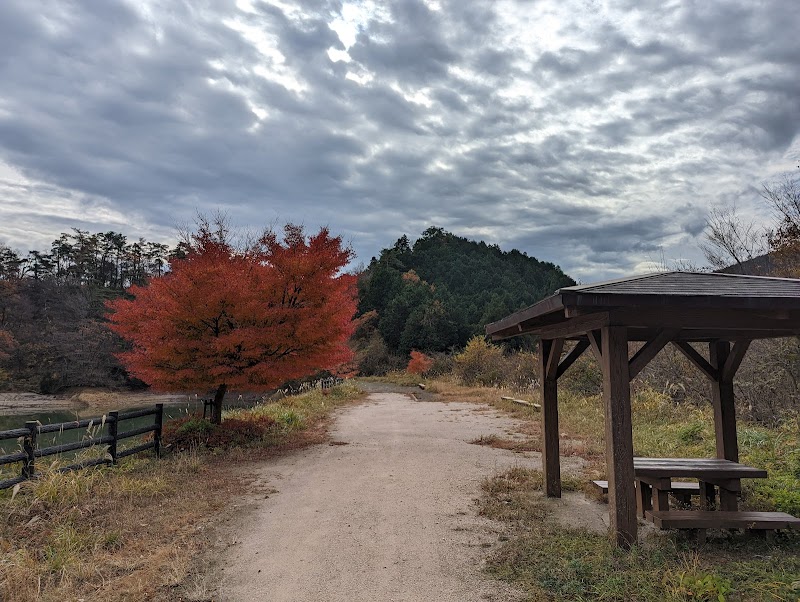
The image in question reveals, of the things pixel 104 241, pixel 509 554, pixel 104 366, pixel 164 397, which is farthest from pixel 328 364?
pixel 104 241

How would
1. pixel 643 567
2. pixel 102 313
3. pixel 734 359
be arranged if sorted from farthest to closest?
pixel 102 313 < pixel 734 359 < pixel 643 567

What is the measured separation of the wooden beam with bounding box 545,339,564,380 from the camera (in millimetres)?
5953

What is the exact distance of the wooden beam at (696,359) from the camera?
5.91 m

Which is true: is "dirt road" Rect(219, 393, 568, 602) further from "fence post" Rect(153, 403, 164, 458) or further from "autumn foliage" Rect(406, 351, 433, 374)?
"autumn foliage" Rect(406, 351, 433, 374)

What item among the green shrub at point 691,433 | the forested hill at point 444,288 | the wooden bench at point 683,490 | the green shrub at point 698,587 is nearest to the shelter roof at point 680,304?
the wooden bench at point 683,490

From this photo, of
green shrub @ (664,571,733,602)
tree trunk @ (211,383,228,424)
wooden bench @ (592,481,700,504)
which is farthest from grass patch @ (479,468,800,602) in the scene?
tree trunk @ (211,383,228,424)

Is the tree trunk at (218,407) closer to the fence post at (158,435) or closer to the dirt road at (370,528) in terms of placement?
the fence post at (158,435)

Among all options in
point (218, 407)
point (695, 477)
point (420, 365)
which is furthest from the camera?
point (420, 365)

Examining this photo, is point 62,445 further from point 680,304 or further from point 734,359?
point 734,359

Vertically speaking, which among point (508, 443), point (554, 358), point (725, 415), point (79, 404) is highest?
point (554, 358)

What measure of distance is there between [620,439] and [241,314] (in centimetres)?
661

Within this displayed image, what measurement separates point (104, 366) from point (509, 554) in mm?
38916

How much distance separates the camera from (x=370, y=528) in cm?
533

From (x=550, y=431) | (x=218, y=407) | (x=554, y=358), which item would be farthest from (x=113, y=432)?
(x=554, y=358)
